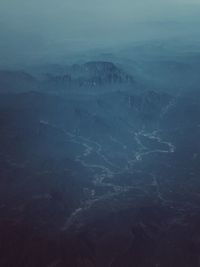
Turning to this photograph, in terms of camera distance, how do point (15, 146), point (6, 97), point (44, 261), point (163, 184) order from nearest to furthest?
point (44, 261), point (163, 184), point (15, 146), point (6, 97)

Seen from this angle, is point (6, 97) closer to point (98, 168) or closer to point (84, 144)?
point (84, 144)

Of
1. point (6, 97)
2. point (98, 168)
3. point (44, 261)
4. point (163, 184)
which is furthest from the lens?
point (6, 97)

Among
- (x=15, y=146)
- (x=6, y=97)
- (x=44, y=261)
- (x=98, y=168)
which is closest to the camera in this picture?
(x=44, y=261)

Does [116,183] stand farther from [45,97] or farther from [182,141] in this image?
[45,97]

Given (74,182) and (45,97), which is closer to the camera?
(74,182)

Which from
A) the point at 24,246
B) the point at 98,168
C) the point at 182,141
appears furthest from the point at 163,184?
the point at 24,246

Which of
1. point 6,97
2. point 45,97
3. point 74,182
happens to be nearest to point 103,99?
point 45,97
